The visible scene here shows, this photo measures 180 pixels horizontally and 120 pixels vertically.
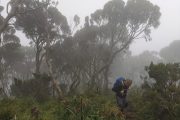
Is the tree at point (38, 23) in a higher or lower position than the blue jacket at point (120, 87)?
higher

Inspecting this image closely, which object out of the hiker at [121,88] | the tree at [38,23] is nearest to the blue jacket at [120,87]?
the hiker at [121,88]

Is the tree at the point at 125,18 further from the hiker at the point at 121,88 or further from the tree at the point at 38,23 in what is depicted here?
the hiker at the point at 121,88

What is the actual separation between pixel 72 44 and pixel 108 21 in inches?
190

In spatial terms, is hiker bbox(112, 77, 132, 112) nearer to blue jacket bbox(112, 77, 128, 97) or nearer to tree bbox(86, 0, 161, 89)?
blue jacket bbox(112, 77, 128, 97)

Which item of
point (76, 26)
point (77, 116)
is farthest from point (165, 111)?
point (76, 26)

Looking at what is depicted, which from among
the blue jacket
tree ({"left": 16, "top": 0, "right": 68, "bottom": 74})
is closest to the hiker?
the blue jacket

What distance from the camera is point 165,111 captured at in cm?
1110

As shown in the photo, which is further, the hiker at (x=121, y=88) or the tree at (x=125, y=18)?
the tree at (x=125, y=18)

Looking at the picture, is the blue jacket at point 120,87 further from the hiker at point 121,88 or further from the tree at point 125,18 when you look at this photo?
the tree at point 125,18

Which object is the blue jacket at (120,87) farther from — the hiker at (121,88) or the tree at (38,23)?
the tree at (38,23)

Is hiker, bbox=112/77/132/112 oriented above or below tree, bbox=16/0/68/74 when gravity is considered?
below

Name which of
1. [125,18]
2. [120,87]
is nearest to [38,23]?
[125,18]

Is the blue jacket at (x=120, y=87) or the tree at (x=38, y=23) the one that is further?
the tree at (x=38, y=23)

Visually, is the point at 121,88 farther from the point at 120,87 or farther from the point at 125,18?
the point at 125,18
